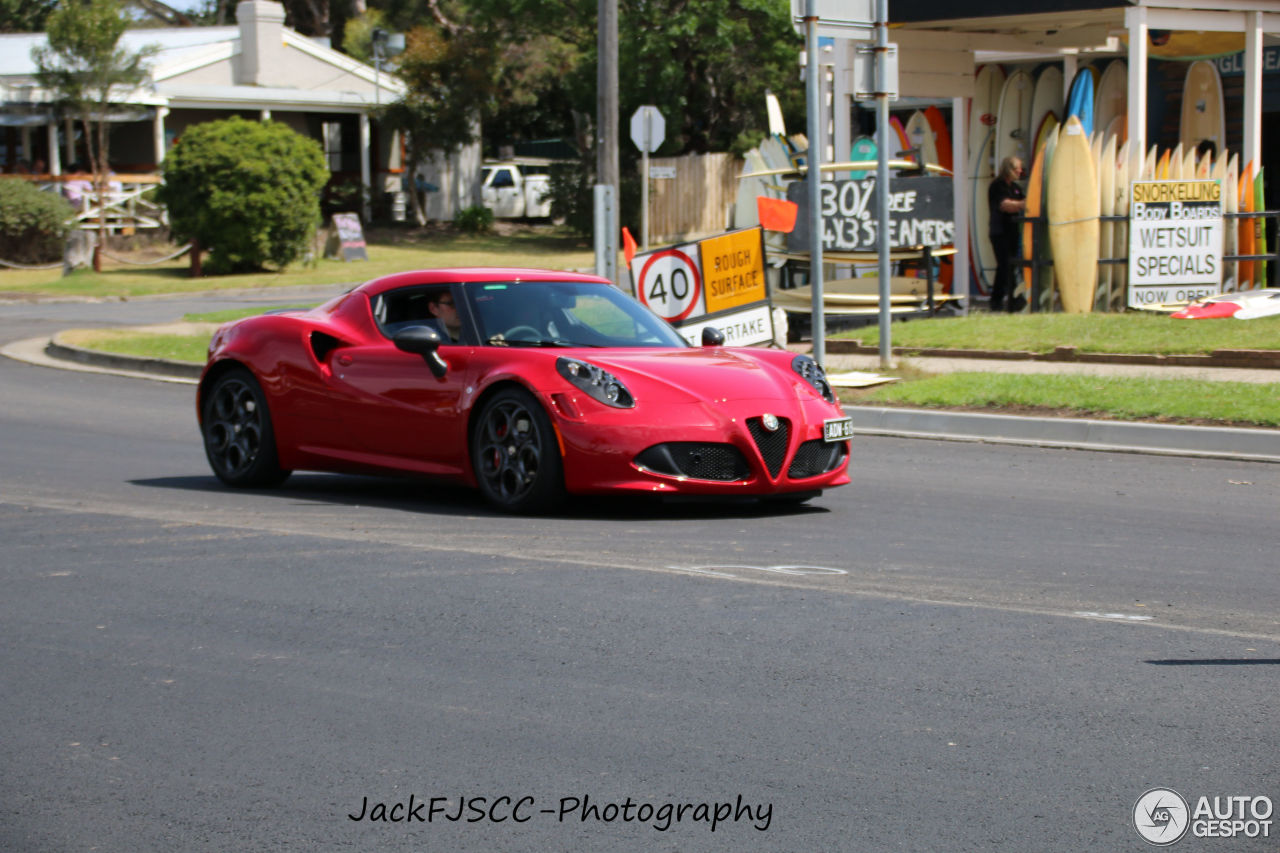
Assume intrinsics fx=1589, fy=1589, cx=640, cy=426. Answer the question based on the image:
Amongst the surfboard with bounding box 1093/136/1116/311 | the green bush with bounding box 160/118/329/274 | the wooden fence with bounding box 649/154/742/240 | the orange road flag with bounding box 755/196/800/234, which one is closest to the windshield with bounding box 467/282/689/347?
→ the orange road flag with bounding box 755/196/800/234

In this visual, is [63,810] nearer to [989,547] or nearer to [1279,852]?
[1279,852]

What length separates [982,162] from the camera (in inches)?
935

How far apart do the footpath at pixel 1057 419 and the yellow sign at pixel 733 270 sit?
3.86ft

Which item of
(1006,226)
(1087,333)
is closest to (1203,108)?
(1006,226)

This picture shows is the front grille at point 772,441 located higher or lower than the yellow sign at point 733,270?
lower

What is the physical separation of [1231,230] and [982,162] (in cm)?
536

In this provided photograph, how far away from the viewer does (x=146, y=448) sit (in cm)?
1216

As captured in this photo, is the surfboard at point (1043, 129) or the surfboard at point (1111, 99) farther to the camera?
the surfboard at point (1043, 129)

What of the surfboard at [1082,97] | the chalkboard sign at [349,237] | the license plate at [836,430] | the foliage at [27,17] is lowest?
the license plate at [836,430]

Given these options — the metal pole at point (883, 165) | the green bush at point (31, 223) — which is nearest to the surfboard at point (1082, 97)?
the metal pole at point (883, 165)

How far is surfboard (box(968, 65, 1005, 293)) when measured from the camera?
2353 cm

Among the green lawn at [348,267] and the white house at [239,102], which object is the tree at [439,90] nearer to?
the white house at [239,102]

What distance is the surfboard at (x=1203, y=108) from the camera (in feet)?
78.6

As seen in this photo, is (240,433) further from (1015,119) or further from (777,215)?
(1015,119)
